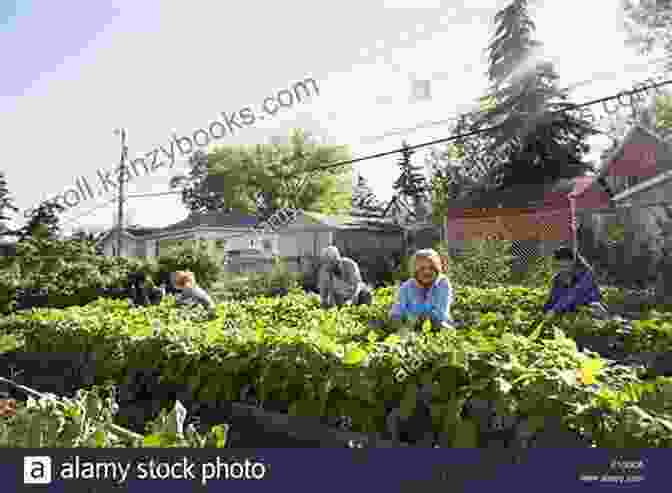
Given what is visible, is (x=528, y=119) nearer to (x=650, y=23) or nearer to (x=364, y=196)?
(x=650, y=23)

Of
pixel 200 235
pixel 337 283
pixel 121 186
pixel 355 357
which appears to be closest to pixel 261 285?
pixel 121 186

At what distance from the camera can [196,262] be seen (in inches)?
789

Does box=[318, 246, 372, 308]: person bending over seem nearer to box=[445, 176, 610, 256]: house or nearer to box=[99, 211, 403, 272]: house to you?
box=[445, 176, 610, 256]: house

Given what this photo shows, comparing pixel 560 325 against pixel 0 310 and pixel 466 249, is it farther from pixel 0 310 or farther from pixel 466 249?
pixel 0 310

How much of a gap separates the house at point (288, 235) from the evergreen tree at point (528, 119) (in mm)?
8344

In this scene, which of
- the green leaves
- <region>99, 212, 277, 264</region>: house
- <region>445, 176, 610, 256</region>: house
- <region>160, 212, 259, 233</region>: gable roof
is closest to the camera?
the green leaves

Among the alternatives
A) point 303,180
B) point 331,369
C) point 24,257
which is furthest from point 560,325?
point 303,180

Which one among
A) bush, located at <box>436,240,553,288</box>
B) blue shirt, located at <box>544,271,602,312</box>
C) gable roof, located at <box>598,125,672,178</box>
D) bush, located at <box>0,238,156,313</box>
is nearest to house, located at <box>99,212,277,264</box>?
bush, located at <box>0,238,156,313</box>

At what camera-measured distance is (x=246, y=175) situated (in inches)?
2258

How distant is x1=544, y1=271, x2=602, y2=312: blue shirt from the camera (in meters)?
6.84

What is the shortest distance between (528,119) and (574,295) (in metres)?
30.5

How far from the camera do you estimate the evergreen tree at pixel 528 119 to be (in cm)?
3550

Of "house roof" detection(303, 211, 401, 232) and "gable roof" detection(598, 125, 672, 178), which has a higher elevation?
A: "gable roof" detection(598, 125, 672, 178)

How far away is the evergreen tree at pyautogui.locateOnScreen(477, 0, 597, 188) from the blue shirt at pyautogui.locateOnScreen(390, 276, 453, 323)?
102ft
